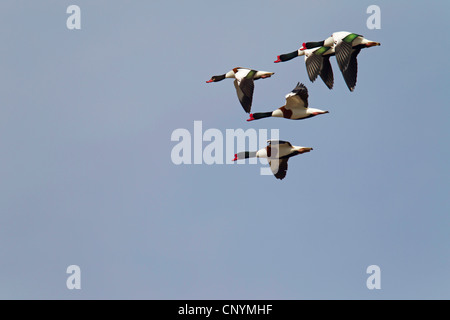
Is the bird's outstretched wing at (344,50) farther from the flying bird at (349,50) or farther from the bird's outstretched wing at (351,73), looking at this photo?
the bird's outstretched wing at (351,73)

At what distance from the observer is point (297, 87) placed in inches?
1789

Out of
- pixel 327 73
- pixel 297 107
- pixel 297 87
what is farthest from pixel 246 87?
pixel 327 73

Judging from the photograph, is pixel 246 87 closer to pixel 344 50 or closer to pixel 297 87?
pixel 297 87

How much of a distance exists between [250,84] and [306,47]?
113 inches

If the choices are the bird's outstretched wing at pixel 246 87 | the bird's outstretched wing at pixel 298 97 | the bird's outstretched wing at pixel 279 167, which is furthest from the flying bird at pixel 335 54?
the bird's outstretched wing at pixel 279 167

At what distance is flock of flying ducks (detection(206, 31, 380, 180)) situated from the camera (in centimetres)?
4391

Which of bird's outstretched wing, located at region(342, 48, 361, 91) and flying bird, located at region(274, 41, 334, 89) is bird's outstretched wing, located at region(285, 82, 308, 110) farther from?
bird's outstretched wing, located at region(342, 48, 361, 91)

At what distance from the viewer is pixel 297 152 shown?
4553 cm

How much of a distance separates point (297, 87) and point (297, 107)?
775 millimetres

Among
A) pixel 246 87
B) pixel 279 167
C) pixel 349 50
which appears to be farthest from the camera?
pixel 279 167

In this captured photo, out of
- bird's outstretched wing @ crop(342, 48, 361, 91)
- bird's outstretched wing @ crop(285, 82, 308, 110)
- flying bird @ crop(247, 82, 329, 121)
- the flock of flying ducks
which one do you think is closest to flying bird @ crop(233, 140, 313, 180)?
the flock of flying ducks

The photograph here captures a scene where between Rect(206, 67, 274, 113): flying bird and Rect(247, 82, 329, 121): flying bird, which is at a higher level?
Rect(206, 67, 274, 113): flying bird

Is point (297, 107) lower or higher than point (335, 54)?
lower

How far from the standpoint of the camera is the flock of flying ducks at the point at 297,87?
43906 mm
